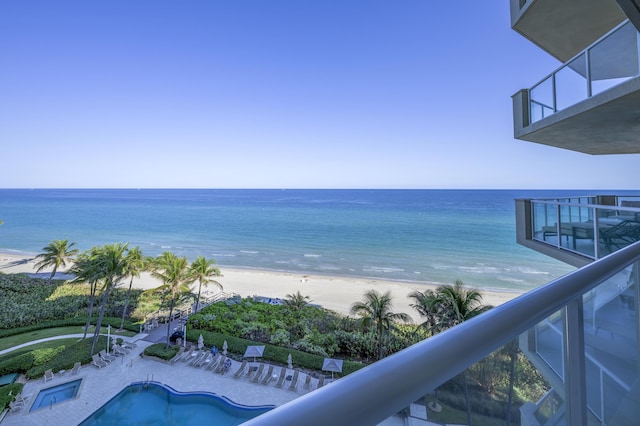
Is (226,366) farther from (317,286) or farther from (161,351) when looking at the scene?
(317,286)

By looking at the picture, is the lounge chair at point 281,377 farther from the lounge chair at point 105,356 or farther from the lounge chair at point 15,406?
the lounge chair at point 15,406

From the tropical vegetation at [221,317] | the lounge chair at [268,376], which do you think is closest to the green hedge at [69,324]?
the tropical vegetation at [221,317]

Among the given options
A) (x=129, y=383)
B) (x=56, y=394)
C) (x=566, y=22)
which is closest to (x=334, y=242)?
(x=129, y=383)

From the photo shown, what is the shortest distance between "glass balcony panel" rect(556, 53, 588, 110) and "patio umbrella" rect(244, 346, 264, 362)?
14385mm

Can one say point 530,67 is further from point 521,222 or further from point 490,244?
point 521,222

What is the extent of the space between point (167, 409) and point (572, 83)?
16.4 m

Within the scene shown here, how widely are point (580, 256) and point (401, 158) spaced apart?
269 feet

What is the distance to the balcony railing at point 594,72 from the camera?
5262 mm

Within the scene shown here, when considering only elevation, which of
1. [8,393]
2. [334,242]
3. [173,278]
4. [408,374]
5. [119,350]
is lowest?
[119,350]

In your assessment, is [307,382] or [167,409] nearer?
[167,409]

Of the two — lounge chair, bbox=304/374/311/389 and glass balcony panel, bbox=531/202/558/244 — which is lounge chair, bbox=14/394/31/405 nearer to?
lounge chair, bbox=304/374/311/389

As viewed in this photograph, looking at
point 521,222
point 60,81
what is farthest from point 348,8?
point 60,81

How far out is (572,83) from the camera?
652 centimetres

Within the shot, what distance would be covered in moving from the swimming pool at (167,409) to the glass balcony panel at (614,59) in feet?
42.9
